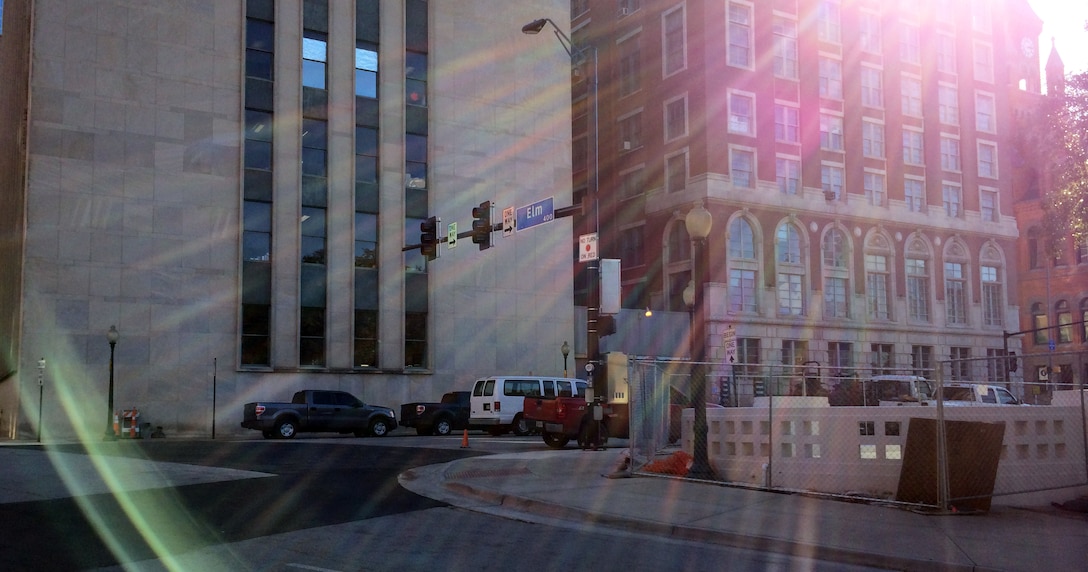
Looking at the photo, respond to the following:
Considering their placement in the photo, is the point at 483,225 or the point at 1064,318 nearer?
the point at 483,225

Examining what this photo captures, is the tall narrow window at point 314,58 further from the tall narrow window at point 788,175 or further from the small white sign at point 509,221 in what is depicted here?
the tall narrow window at point 788,175

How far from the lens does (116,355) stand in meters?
36.9

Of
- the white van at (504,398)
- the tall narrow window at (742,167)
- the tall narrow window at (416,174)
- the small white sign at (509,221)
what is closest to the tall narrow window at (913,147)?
the tall narrow window at (742,167)

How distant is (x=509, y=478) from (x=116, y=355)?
86.0ft

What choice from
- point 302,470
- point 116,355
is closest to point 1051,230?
point 302,470

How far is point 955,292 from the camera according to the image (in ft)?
216

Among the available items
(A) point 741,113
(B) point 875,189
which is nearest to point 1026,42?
(B) point 875,189

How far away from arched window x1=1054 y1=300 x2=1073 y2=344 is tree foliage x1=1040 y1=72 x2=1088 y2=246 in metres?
45.9

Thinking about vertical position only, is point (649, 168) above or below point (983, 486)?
above

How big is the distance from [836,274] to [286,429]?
127 ft

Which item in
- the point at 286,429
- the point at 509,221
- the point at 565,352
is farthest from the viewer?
the point at 565,352

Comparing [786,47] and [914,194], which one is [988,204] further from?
[786,47]

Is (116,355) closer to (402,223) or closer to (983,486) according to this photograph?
(402,223)

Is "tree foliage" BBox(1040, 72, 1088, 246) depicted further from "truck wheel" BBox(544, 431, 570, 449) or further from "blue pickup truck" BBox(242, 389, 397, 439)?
"blue pickup truck" BBox(242, 389, 397, 439)
